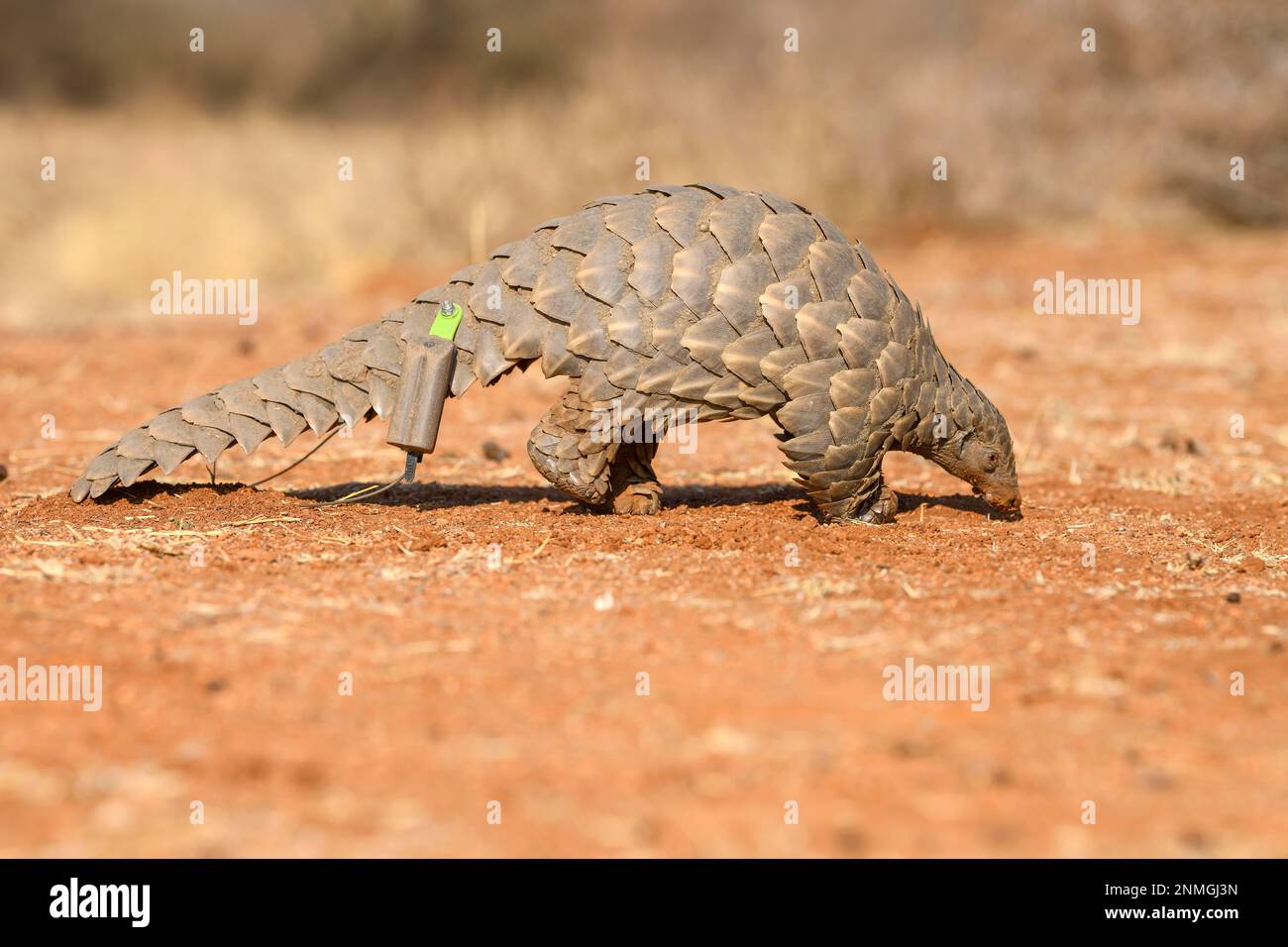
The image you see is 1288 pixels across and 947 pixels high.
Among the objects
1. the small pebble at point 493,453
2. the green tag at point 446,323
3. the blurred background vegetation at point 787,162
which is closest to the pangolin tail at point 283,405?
the green tag at point 446,323

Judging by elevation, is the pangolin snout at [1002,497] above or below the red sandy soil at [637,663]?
above

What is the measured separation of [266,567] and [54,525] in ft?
3.83

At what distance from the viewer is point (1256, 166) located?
16.1 m

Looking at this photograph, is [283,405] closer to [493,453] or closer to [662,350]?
[662,350]

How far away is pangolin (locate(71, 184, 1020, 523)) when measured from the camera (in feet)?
17.3

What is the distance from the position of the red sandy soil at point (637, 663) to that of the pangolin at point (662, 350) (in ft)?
1.26

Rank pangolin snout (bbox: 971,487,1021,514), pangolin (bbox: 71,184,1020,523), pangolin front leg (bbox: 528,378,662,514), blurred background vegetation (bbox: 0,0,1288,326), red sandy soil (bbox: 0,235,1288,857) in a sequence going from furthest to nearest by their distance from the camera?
blurred background vegetation (bbox: 0,0,1288,326), pangolin snout (bbox: 971,487,1021,514), pangolin front leg (bbox: 528,378,662,514), pangolin (bbox: 71,184,1020,523), red sandy soil (bbox: 0,235,1288,857)

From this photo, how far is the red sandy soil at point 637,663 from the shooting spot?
3.11 m

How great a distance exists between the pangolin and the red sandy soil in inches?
15.1

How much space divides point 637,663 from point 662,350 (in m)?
1.60

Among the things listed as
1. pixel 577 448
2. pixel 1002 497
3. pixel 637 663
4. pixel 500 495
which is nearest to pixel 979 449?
pixel 1002 497

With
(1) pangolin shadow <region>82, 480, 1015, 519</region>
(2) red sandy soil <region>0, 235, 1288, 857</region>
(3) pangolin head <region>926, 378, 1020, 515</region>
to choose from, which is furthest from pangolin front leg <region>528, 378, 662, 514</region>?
(3) pangolin head <region>926, 378, 1020, 515</region>

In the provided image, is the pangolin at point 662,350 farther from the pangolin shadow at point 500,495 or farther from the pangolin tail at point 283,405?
the pangolin shadow at point 500,495

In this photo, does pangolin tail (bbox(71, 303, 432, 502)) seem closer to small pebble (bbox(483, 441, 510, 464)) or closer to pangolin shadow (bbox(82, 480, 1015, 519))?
pangolin shadow (bbox(82, 480, 1015, 519))
